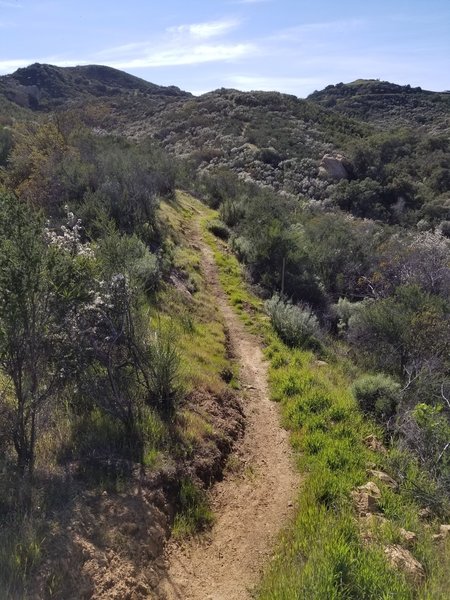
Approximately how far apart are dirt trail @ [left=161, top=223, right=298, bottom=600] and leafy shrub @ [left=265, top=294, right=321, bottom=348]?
3.70 m

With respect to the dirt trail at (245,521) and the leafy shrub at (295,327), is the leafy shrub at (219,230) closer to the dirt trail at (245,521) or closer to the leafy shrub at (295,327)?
the leafy shrub at (295,327)

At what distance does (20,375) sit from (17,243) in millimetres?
A: 1492

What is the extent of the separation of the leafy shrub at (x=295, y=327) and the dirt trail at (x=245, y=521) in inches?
146

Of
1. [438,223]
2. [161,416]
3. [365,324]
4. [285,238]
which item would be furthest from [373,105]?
[161,416]

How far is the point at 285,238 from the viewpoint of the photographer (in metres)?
18.5

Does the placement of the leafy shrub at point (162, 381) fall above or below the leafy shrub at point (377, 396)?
above

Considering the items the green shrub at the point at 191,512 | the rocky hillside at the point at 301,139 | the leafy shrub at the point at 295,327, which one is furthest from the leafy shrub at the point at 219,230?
the green shrub at the point at 191,512

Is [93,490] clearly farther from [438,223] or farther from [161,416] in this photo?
[438,223]

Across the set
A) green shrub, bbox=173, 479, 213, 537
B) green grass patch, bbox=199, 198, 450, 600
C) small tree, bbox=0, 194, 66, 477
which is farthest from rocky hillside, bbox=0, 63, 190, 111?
green shrub, bbox=173, 479, 213, 537

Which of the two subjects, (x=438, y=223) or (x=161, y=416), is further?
(x=438, y=223)

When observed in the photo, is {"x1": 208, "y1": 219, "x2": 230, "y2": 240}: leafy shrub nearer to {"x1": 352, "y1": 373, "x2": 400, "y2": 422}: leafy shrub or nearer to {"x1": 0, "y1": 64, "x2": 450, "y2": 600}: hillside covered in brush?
{"x1": 0, "y1": 64, "x2": 450, "y2": 600}: hillside covered in brush

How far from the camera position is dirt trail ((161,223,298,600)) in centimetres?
518

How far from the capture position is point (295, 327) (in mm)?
13023

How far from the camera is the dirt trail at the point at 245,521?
518cm
